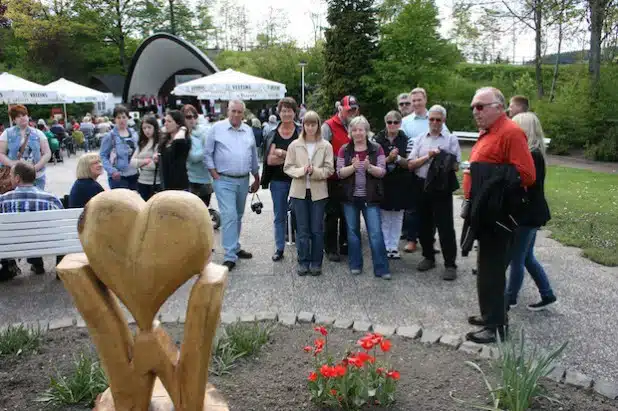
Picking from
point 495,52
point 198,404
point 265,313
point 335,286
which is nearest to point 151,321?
point 198,404

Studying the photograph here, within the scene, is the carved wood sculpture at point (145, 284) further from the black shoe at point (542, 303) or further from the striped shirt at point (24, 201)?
the striped shirt at point (24, 201)

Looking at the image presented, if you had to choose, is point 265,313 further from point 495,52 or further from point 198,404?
point 495,52

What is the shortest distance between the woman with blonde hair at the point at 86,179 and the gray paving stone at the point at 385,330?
335 cm

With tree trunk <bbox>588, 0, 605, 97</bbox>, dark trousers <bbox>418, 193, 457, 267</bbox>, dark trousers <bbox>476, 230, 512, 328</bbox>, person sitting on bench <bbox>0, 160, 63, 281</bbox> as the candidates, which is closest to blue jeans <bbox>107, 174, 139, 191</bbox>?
person sitting on bench <bbox>0, 160, 63, 281</bbox>

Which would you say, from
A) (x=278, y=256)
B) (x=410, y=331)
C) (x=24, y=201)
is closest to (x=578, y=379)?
(x=410, y=331)

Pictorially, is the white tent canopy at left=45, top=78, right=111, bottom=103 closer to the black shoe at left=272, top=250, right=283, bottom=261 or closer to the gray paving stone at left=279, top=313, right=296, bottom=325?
the black shoe at left=272, top=250, right=283, bottom=261

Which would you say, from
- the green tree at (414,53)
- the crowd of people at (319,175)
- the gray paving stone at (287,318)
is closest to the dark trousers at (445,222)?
the crowd of people at (319,175)

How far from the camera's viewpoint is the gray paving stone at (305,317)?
4.41 m

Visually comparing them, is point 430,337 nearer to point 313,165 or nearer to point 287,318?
point 287,318

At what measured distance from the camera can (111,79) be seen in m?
39.6

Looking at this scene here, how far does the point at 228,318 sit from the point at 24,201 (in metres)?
2.67

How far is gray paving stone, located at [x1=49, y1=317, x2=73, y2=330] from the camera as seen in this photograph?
170 inches

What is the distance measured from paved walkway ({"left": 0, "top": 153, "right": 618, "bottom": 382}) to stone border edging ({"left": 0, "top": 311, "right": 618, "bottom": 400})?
0.26m

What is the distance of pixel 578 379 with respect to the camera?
3381mm
